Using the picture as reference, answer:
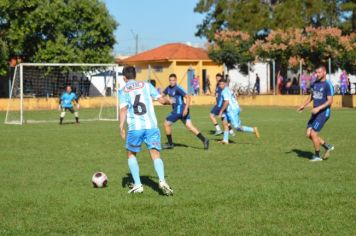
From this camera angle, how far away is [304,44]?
143 ft

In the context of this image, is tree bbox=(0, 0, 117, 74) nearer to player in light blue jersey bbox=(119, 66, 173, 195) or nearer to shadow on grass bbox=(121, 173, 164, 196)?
shadow on grass bbox=(121, 173, 164, 196)

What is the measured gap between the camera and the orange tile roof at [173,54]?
58566mm

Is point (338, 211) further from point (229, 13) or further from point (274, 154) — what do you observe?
point (229, 13)

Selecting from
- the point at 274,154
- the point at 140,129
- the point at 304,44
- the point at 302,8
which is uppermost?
the point at 302,8

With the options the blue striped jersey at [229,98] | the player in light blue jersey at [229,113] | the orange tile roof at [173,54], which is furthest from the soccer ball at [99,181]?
the orange tile roof at [173,54]

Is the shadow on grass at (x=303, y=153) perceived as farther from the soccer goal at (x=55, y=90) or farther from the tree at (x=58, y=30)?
the tree at (x=58, y=30)

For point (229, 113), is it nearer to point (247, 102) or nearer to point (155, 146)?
point (155, 146)

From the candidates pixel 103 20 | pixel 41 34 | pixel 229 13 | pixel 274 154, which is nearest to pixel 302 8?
pixel 229 13

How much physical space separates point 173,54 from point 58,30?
53.9 feet

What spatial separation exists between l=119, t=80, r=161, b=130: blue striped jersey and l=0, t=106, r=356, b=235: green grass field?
0.99 meters

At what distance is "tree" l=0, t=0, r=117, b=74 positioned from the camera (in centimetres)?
4278

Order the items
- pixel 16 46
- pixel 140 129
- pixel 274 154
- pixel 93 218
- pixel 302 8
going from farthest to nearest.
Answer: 1. pixel 302 8
2. pixel 16 46
3. pixel 274 154
4. pixel 140 129
5. pixel 93 218

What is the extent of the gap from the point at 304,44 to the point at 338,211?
122ft

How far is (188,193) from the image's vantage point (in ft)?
29.3
